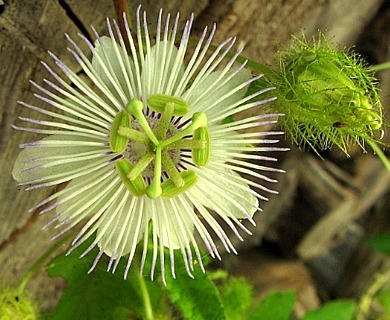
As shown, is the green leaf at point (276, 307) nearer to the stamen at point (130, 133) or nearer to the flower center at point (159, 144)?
the flower center at point (159, 144)

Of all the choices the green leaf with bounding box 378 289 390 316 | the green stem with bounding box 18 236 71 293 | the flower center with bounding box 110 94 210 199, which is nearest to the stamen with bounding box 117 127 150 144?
the flower center with bounding box 110 94 210 199

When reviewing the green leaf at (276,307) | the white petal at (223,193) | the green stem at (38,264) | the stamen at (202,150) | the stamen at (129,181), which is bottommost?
the green leaf at (276,307)

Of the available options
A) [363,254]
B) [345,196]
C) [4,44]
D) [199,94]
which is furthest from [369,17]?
[4,44]

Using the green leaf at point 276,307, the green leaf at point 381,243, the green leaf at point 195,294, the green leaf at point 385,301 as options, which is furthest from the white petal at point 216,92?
the green leaf at point 385,301

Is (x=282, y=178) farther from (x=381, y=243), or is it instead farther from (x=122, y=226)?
(x=122, y=226)

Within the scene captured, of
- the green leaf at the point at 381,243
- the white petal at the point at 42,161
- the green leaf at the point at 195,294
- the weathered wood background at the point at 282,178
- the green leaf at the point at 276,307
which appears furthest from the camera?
the green leaf at the point at 381,243

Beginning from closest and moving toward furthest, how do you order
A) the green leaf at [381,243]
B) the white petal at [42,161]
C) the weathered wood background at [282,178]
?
the white petal at [42,161]
the weathered wood background at [282,178]
the green leaf at [381,243]

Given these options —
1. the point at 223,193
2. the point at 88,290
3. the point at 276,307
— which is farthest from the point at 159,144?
the point at 276,307
